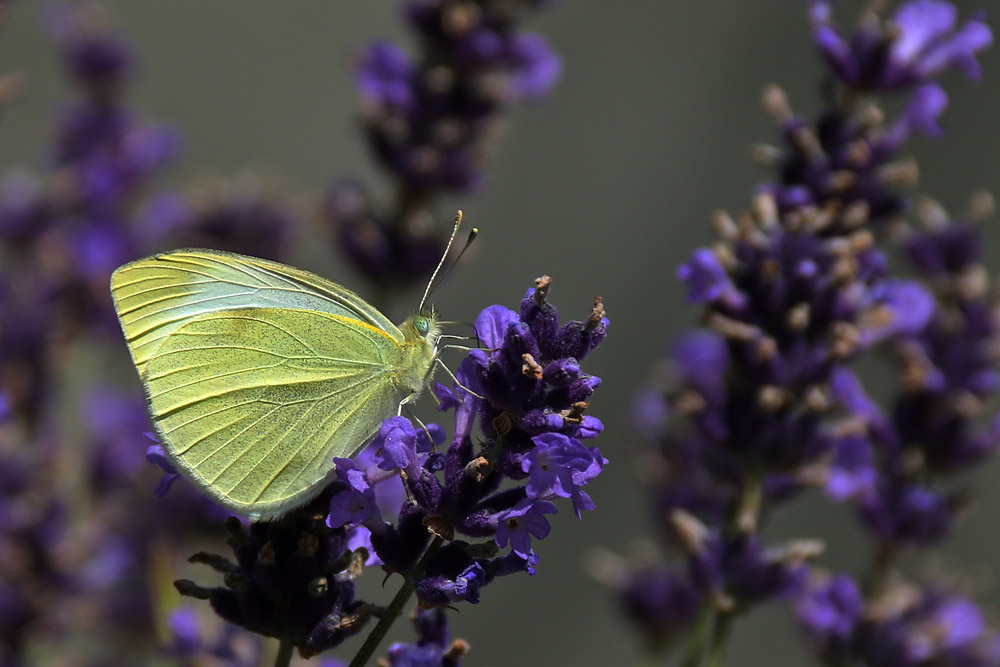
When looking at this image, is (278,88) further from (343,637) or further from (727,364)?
(343,637)

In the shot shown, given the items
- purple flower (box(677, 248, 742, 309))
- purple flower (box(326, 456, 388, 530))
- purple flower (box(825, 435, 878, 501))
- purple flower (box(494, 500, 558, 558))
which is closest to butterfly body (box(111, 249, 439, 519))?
purple flower (box(326, 456, 388, 530))

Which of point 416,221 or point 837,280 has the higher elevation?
point 416,221

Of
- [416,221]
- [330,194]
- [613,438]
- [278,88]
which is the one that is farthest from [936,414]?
[278,88]

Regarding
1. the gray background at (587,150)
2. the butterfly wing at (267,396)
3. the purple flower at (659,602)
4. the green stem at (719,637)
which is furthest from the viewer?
the gray background at (587,150)

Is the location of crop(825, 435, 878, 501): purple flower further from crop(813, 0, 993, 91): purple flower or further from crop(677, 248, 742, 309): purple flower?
crop(813, 0, 993, 91): purple flower

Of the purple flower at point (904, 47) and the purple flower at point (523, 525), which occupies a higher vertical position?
the purple flower at point (904, 47)

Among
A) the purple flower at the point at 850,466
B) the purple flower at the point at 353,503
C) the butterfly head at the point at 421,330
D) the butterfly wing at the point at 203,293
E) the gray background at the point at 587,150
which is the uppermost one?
the gray background at the point at 587,150

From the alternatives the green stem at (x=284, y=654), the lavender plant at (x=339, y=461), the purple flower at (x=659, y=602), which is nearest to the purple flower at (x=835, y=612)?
the purple flower at (x=659, y=602)

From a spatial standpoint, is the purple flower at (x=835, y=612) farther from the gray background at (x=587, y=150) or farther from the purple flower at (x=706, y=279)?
the gray background at (x=587, y=150)
